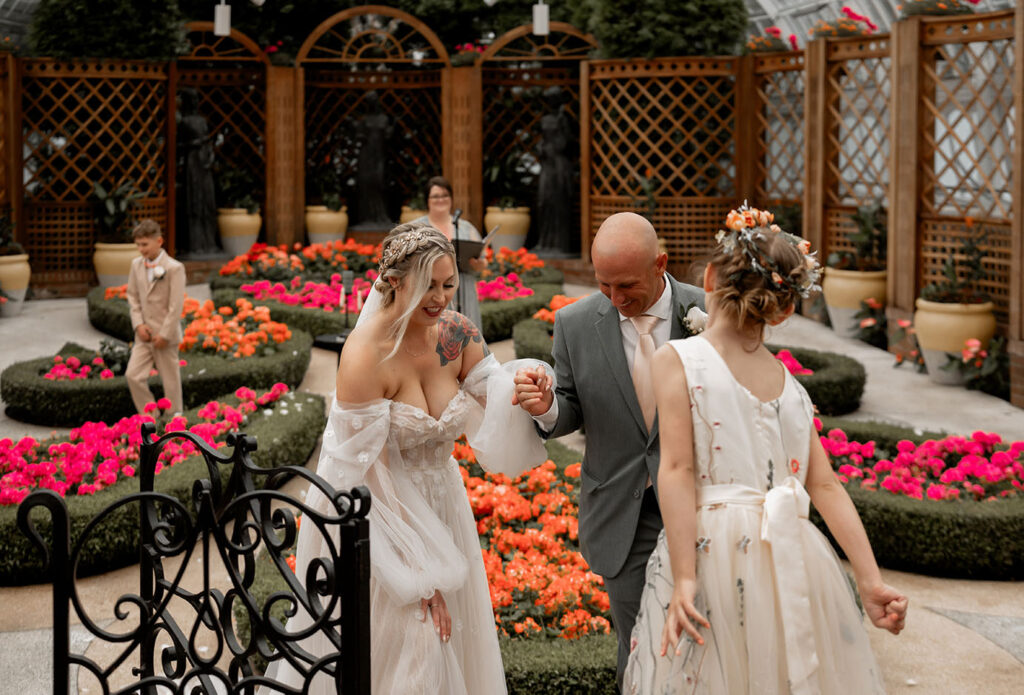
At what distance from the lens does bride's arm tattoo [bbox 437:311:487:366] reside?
10.4 feet

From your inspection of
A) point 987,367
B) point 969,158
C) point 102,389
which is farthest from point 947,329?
point 102,389

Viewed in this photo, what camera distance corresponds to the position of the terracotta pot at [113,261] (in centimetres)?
1284

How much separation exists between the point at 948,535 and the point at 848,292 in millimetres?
6097

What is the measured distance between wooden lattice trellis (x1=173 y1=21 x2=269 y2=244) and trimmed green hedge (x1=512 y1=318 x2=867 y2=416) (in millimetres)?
7671

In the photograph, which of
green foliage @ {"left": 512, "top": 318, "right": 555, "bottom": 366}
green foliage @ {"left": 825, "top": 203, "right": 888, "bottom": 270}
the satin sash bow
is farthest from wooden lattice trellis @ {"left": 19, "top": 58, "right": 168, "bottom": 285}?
the satin sash bow

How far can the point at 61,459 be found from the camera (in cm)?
596

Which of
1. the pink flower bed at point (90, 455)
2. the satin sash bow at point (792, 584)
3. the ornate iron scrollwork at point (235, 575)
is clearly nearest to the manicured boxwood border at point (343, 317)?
the pink flower bed at point (90, 455)

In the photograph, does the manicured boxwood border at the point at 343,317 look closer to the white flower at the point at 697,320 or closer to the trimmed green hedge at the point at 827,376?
the trimmed green hedge at the point at 827,376

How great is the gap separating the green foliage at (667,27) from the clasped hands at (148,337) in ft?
25.0

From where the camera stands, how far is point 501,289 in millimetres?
11203

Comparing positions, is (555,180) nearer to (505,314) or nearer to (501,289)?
(501,289)

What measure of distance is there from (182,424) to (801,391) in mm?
4197

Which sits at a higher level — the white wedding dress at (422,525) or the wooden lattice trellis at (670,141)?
the wooden lattice trellis at (670,141)

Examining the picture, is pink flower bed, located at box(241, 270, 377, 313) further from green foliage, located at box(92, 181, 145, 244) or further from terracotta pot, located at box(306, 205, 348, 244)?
terracotta pot, located at box(306, 205, 348, 244)
